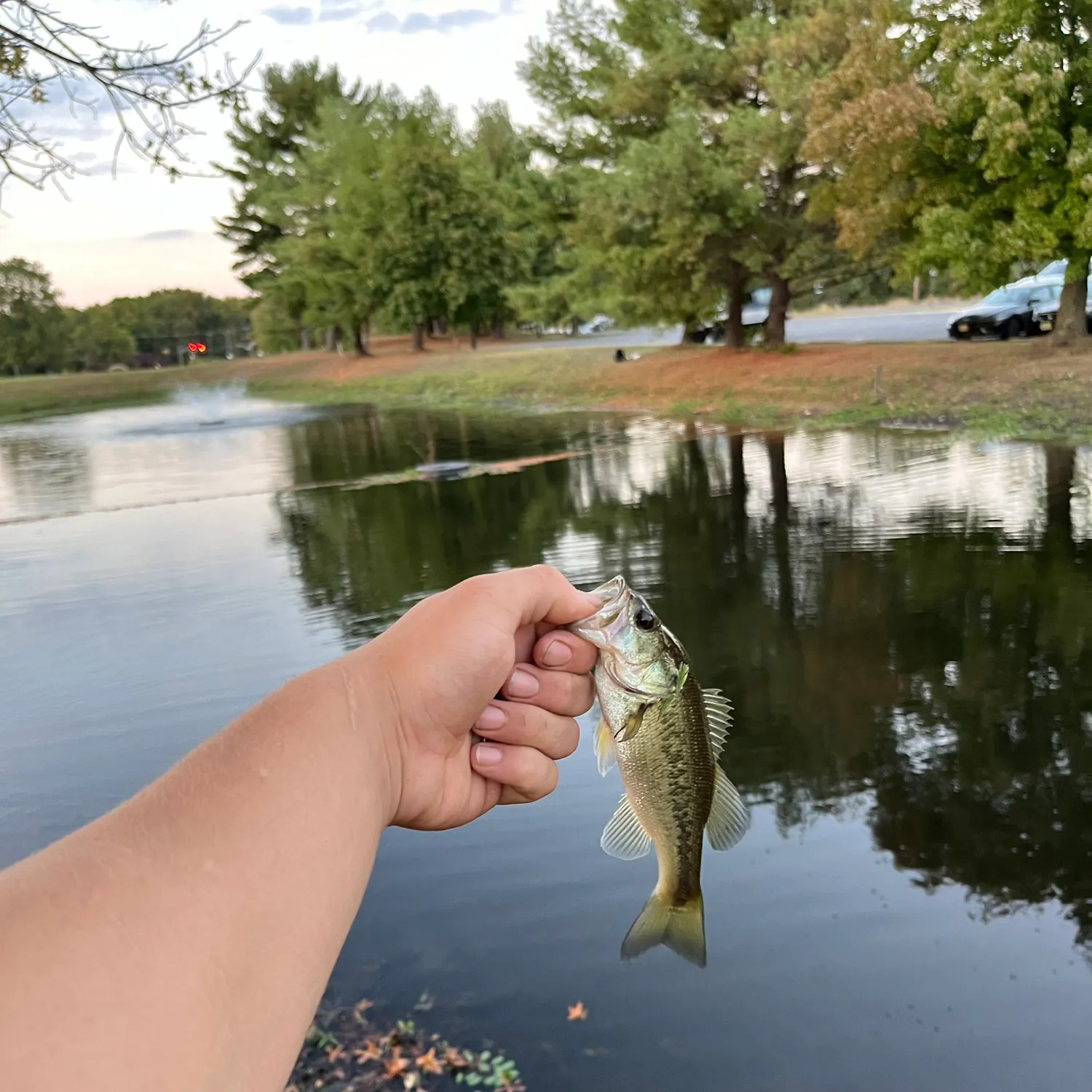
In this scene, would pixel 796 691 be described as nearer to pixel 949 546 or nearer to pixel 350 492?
A: pixel 949 546

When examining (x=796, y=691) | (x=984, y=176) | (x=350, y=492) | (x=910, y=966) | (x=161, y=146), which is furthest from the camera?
(x=984, y=176)

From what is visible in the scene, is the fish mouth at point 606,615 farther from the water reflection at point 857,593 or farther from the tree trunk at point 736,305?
the tree trunk at point 736,305

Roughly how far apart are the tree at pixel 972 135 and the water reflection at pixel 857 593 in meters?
5.69

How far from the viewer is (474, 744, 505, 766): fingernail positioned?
225 cm

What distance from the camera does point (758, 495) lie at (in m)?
13.2

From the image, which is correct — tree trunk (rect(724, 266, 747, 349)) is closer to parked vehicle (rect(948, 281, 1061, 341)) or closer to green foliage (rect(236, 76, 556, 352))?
parked vehicle (rect(948, 281, 1061, 341))

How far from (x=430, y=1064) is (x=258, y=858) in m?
2.84

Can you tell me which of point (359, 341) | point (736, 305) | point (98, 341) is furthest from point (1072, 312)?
point (98, 341)

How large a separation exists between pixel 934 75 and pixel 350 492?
1489cm

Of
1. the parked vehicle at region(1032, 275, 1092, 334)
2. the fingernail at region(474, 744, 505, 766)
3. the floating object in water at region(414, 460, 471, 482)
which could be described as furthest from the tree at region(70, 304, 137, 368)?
the fingernail at region(474, 744, 505, 766)

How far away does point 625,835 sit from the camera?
7.44 feet

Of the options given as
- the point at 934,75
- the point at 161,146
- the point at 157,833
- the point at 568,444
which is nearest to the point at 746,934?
the point at 157,833

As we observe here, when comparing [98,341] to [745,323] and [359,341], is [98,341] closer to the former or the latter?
[359,341]

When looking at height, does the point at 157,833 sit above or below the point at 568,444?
above
